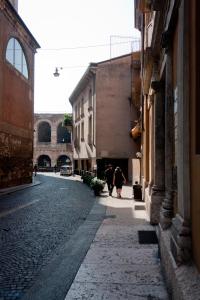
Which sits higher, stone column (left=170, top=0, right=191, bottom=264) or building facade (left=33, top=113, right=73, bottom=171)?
building facade (left=33, top=113, right=73, bottom=171)

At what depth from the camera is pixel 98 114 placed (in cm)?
3198

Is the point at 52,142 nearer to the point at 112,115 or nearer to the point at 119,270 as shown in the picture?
the point at 112,115

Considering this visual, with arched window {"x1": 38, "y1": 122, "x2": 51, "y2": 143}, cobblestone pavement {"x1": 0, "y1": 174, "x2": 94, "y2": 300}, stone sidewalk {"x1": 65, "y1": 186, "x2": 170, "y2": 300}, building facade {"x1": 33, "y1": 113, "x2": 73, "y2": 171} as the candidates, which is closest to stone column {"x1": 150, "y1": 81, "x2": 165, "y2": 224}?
stone sidewalk {"x1": 65, "y1": 186, "x2": 170, "y2": 300}

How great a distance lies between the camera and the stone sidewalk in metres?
5.45

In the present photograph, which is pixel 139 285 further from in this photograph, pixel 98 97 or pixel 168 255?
pixel 98 97

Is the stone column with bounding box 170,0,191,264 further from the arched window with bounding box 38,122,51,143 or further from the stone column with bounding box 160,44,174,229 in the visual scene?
the arched window with bounding box 38,122,51,143

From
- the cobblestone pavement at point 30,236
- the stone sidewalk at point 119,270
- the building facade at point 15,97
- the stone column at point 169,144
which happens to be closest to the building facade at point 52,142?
the building facade at point 15,97

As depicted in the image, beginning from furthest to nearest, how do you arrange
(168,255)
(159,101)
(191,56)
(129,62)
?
(129,62)
(159,101)
(168,255)
(191,56)

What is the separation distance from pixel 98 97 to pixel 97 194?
12.9 m

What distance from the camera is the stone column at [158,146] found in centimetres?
1009

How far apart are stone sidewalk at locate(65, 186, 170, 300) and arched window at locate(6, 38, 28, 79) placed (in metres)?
16.7

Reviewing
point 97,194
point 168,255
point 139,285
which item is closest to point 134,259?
point 139,285

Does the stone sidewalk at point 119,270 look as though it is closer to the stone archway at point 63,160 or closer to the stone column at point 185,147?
the stone column at point 185,147

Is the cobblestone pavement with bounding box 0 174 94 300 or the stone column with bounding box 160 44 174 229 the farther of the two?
the stone column with bounding box 160 44 174 229
